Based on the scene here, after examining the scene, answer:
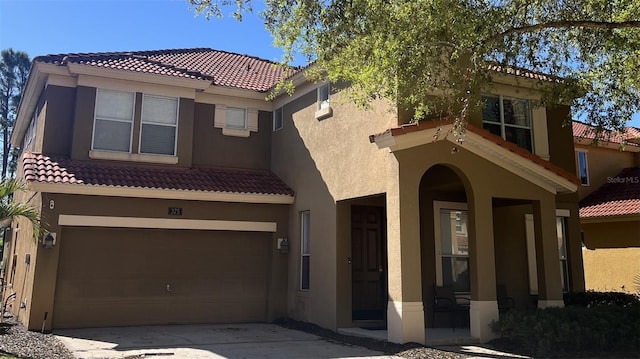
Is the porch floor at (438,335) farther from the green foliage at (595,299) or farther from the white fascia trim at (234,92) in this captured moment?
the white fascia trim at (234,92)

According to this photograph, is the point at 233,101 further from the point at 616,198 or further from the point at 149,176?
the point at 616,198

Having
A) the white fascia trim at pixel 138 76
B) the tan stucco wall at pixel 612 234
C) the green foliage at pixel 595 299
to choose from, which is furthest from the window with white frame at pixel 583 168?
the white fascia trim at pixel 138 76

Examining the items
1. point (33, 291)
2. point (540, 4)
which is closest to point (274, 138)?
point (33, 291)

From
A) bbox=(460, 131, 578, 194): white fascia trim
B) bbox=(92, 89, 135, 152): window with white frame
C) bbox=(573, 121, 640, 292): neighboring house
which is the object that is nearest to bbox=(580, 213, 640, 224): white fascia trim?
bbox=(573, 121, 640, 292): neighboring house

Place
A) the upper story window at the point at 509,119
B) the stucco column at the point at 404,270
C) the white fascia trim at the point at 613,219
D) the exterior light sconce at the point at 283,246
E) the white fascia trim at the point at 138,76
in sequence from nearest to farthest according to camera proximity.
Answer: the stucco column at the point at 404,270 → the upper story window at the point at 509,119 → the white fascia trim at the point at 138,76 → the exterior light sconce at the point at 283,246 → the white fascia trim at the point at 613,219

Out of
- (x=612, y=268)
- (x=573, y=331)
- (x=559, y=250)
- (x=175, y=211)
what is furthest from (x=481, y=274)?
(x=612, y=268)

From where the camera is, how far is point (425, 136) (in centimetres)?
1067

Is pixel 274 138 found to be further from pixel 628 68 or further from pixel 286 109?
pixel 628 68

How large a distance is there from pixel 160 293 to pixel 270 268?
283 cm

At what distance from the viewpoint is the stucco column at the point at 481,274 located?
34.7ft

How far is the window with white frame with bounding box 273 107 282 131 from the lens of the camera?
15.9m

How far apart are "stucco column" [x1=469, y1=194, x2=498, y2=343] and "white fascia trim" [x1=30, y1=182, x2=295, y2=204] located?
5.33 m

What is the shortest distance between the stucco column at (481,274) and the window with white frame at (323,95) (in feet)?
15.2

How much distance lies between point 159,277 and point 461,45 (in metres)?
8.90
